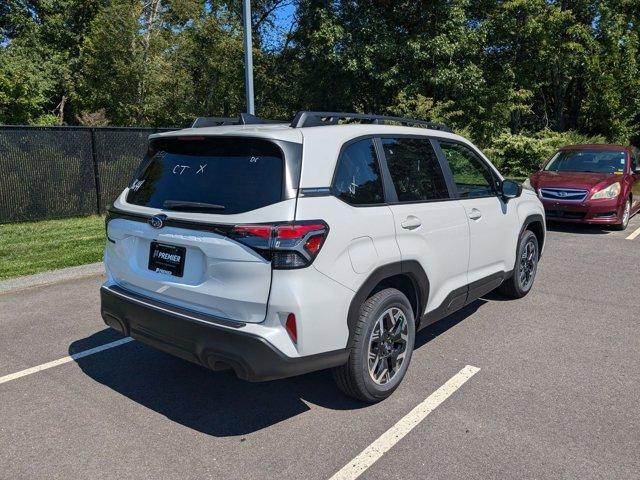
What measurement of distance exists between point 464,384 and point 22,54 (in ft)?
87.8

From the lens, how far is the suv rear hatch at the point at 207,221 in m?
2.84

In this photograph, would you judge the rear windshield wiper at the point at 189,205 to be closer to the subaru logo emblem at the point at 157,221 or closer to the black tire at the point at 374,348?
the subaru logo emblem at the point at 157,221

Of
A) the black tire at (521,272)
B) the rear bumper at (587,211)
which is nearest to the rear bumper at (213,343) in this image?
the black tire at (521,272)

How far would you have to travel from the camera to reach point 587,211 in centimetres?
948

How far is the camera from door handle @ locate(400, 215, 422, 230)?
3.54 meters

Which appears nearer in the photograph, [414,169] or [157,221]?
[157,221]

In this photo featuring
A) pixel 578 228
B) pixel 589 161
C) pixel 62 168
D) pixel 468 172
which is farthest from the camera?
pixel 62 168

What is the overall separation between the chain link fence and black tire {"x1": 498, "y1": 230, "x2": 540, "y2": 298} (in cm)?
910

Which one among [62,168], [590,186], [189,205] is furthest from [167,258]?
[62,168]

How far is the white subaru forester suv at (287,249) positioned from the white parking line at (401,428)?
0.88 ft

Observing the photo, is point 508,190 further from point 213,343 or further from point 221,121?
point 213,343

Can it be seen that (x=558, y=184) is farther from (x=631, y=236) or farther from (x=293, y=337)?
(x=293, y=337)

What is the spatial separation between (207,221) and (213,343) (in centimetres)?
68

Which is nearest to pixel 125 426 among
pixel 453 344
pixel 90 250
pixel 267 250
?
pixel 267 250
